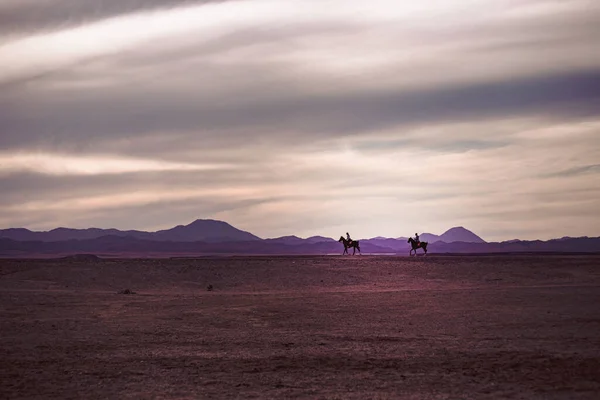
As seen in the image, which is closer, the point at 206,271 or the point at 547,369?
the point at 547,369

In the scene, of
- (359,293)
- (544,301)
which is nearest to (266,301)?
(359,293)

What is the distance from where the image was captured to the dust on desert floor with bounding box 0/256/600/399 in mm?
17938

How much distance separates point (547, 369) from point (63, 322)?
18.1 m

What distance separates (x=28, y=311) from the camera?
3203 centimetres

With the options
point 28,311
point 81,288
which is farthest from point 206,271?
point 28,311

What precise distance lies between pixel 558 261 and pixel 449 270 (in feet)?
31.8

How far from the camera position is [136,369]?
65.4 ft

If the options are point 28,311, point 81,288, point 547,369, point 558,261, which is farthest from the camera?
point 558,261

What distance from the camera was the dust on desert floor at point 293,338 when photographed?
58.9 ft

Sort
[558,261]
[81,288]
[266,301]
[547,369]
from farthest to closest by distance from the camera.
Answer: [558,261], [81,288], [266,301], [547,369]

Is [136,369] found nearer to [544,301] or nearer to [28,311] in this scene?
[28,311]

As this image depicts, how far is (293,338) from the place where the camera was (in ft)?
81.6

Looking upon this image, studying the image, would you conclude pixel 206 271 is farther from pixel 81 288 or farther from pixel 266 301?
pixel 266 301

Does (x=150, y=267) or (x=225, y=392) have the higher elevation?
(x=150, y=267)
